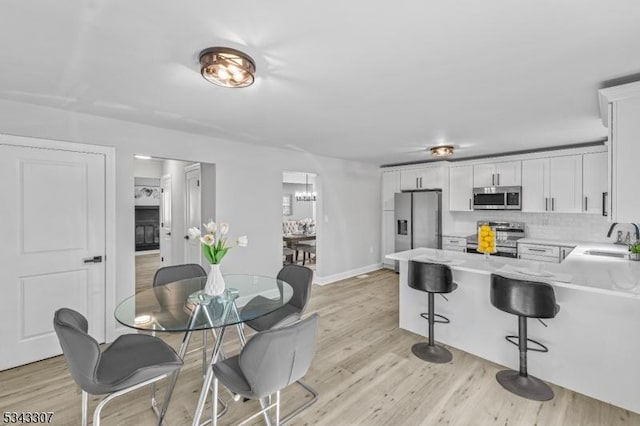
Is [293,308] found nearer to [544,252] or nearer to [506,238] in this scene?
[544,252]

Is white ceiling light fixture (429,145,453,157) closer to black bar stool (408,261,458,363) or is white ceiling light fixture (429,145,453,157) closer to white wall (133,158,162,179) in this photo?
black bar stool (408,261,458,363)

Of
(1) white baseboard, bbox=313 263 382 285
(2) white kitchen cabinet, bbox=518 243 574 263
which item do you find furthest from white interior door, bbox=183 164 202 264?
(2) white kitchen cabinet, bbox=518 243 574 263

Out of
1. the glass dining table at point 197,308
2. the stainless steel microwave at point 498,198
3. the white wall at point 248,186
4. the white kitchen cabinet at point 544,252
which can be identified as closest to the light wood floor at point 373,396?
the glass dining table at point 197,308

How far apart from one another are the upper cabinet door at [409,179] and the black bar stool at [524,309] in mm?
3663

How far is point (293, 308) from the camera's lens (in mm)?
2490

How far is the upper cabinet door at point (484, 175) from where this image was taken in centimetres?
498

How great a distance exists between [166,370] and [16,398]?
1.58 m

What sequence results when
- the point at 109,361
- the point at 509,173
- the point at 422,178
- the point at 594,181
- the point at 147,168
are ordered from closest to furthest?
the point at 109,361, the point at 594,181, the point at 509,173, the point at 422,178, the point at 147,168

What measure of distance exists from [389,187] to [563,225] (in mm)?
2987

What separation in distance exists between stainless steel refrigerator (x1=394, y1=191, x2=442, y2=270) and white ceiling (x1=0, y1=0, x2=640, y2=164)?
2.35 m

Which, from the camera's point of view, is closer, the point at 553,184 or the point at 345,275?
the point at 553,184

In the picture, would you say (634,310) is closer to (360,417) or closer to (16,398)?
(360,417)

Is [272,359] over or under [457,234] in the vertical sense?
under

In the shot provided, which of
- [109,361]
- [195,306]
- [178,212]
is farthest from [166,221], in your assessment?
[109,361]
